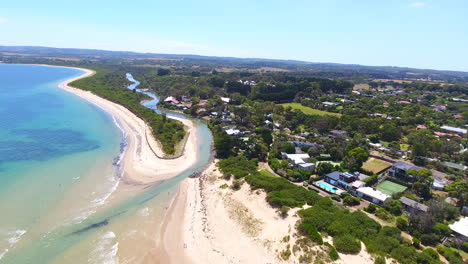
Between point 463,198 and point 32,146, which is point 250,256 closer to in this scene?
point 463,198

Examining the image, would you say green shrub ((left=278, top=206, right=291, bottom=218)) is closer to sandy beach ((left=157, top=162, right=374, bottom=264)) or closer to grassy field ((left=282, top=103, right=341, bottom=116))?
sandy beach ((left=157, top=162, right=374, bottom=264))

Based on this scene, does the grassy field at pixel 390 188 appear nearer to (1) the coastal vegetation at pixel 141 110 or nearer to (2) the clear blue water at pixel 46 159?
(1) the coastal vegetation at pixel 141 110

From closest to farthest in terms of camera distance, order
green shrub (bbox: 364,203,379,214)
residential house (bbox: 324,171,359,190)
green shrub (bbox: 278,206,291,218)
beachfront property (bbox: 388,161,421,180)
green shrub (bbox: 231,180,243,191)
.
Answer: green shrub (bbox: 278,206,291,218), green shrub (bbox: 364,203,379,214), green shrub (bbox: 231,180,243,191), residential house (bbox: 324,171,359,190), beachfront property (bbox: 388,161,421,180)

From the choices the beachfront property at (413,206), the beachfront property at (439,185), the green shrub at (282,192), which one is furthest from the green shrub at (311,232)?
the beachfront property at (439,185)

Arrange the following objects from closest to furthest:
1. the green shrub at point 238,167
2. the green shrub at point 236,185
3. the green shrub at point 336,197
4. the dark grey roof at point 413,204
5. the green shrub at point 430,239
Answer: the green shrub at point 430,239 → the dark grey roof at point 413,204 → the green shrub at point 336,197 → the green shrub at point 236,185 → the green shrub at point 238,167

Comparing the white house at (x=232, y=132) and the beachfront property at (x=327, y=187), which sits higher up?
the white house at (x=232, y=132)

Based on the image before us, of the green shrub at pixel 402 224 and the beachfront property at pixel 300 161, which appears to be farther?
the beachfront property at pixel 300 161

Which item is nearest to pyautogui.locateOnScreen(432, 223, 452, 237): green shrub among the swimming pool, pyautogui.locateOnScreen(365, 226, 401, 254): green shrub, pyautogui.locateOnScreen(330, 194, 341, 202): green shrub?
pyautogui.locateOnScreen(365, 226, 401, 254): green shrub
